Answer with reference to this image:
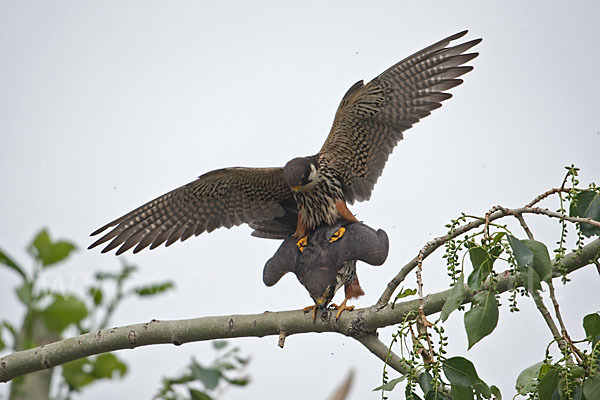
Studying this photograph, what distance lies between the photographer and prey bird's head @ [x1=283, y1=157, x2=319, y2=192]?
399 centimetres

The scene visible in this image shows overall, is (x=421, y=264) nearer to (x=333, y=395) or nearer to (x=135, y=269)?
(x=333, y=395)

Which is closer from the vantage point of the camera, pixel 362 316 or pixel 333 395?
pixel 333 395

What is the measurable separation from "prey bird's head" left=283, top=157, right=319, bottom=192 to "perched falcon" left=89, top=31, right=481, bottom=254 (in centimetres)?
18

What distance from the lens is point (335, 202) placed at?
4160mm

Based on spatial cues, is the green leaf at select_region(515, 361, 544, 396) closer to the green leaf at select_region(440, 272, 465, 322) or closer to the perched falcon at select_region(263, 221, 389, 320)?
the green leaf at select_region(440, 272, 465, 322)

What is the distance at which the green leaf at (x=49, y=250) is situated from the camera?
458 cm

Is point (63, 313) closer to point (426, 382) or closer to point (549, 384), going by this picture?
point (426, 382)

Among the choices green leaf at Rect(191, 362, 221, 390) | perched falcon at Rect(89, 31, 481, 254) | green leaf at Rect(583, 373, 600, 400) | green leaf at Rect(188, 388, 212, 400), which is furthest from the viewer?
perched falcon at Rect(89, 31, 481, 254)

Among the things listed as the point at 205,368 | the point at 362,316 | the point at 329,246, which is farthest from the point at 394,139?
the point at 205,368

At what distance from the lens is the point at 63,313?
4.18 m

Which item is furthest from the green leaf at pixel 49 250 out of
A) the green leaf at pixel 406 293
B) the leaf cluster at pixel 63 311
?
the green leaf at pixel 406 293

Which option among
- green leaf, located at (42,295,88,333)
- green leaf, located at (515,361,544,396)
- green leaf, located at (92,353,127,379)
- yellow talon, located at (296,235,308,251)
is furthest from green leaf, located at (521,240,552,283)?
green leaf, located at (92,353,127,379)

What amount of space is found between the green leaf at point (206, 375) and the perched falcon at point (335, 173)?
1.36m

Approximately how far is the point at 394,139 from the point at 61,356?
8.15ft
